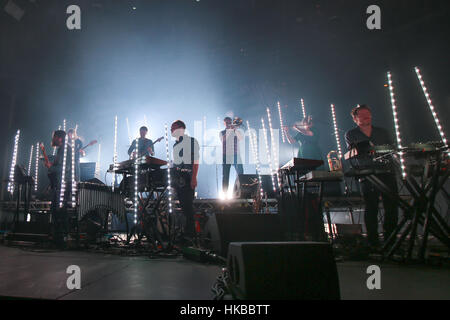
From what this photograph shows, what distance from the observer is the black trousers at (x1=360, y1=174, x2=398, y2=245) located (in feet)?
8.90

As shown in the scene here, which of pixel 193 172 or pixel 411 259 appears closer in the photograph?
pixel 411 259

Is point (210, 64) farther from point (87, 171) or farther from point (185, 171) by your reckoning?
point (185, 171)

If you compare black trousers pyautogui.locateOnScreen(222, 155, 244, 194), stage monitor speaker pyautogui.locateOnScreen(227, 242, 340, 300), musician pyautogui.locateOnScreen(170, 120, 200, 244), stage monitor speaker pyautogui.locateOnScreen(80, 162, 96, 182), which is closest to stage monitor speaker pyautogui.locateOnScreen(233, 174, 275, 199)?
black trousers pyautogui.locateOnScreen(222, 155, 244, 194)

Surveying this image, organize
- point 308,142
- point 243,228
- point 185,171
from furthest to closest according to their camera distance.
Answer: point 308,142, point 185,171, point 243,228

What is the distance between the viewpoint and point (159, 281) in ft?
5.19

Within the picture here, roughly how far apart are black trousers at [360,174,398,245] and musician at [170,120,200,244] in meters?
2.10

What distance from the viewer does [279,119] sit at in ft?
24.8

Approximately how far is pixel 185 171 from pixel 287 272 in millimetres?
2479

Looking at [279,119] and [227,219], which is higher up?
[279,119]

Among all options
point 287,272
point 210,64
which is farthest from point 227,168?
Answer: point 210,64

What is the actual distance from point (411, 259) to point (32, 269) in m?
3.10

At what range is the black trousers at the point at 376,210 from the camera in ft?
8.90
